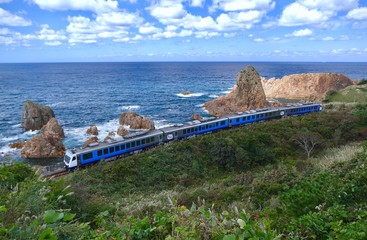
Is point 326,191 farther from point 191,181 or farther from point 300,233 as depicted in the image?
point 191,181

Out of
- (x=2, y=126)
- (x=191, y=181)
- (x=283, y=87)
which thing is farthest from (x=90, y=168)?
(x=283, y=87)

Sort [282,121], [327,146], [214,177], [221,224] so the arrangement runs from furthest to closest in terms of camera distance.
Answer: [282,121]
[327,146]
[214,177]
[221,224]

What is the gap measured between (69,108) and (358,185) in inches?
2687

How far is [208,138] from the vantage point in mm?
29656

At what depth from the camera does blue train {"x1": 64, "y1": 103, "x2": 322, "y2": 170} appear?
24219 millimetres

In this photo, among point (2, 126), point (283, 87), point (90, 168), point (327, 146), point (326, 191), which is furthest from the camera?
point (283, 87)

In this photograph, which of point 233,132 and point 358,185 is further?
point 233,132

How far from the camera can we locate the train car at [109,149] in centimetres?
2383

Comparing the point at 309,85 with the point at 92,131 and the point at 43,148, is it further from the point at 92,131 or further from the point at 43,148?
the point at 43,148

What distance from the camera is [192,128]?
3162cm

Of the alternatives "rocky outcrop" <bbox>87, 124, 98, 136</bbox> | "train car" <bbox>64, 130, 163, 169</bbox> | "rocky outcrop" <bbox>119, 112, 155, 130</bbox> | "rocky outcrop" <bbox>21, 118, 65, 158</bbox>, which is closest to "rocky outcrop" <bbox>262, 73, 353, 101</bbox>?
"rocky outcrop" <bbox>119, 112, 155, 130</bbox>

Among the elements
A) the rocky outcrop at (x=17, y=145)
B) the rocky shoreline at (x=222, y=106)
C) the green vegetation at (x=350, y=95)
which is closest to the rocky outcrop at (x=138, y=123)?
the rocky shoreline at (x=222, y=106)

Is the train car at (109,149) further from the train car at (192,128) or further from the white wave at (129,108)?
the white wave at (129,108)

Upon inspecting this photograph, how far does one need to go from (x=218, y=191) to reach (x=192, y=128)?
1495cm
